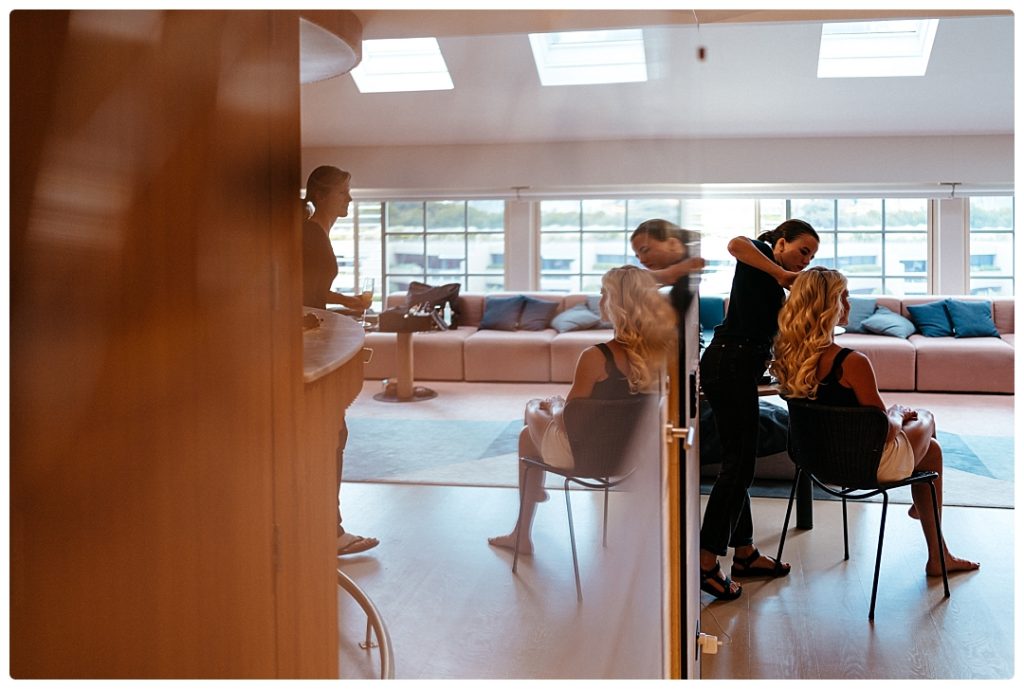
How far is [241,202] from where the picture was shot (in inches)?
9.0

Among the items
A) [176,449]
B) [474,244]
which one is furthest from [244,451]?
[474,244]

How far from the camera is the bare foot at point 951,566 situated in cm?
206

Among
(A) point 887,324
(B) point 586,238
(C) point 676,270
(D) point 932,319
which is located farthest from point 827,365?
(D) point 932,319

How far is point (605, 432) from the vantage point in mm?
434

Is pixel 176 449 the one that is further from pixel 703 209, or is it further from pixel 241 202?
pixel 703 209

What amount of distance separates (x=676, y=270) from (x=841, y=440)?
1.61 m

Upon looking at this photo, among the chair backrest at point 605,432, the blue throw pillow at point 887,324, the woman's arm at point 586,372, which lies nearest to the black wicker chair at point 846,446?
the chair backrest at point 605,432

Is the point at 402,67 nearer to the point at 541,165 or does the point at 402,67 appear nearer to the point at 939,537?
the point at 541,165

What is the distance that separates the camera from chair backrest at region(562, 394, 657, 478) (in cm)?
39

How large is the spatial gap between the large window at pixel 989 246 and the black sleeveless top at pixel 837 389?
169 inches

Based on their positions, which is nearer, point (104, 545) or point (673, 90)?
point (104, 545)

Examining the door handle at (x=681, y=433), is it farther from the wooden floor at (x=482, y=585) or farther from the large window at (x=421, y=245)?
the large window at (x=421, y=245)

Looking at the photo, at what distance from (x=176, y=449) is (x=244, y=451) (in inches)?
0.7

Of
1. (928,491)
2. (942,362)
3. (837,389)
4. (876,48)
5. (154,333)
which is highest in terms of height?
(876,48)
